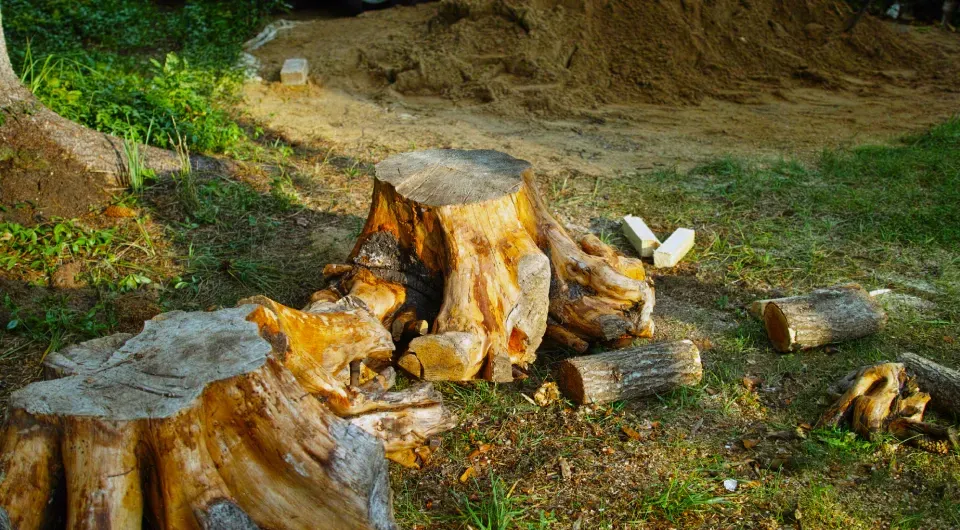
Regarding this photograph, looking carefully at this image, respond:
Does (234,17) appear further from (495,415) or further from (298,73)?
(495,415)

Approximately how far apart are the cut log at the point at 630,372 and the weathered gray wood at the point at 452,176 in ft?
2.94

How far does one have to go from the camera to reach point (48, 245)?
14.9ft

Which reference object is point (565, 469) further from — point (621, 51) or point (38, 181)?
point (621, 51)

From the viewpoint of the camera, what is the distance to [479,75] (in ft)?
28.2

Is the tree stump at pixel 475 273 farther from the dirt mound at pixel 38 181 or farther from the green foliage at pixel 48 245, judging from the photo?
the dirt mound at pixel 38 181

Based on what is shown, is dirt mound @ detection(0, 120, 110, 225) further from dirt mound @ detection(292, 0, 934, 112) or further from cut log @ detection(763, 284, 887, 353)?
cut log @ detection(763, 284, 887, 353)

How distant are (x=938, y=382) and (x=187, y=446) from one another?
3133 mm

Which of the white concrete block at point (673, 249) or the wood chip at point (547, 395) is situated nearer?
the wood chip at point (547, 395)

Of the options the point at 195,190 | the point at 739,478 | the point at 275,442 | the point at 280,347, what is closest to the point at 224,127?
the point at 195,190

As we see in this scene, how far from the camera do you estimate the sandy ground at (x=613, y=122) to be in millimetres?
6871

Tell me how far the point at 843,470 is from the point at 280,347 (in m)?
2.29

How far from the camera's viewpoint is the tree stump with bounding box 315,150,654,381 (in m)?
3.52

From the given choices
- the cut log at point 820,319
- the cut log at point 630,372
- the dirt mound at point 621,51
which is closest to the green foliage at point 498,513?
the cut log at point 630,372

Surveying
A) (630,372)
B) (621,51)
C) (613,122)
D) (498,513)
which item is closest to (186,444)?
(498,513)
